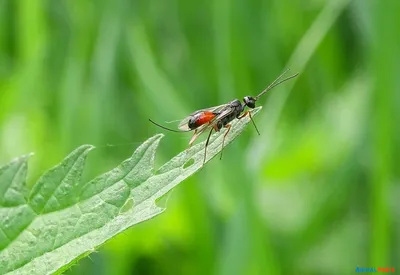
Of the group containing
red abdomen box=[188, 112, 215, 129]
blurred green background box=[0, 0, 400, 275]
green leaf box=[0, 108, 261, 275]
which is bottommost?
green leaf box=[0, 108, 261, 275]

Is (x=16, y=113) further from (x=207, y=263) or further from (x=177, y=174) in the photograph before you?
(x=177, y=174)

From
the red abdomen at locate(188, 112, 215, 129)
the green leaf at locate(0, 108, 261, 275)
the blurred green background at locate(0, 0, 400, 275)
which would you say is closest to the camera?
the green leaf at locate(0, 108, 261, 275)

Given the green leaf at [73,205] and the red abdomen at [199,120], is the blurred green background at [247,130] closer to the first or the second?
the red abdomen at [199,120]

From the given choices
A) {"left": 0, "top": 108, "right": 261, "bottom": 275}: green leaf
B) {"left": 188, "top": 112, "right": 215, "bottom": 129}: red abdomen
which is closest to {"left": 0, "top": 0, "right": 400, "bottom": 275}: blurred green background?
{"left": 188, "top": 112, "right": 215, "bottom": 129}: red abdomen

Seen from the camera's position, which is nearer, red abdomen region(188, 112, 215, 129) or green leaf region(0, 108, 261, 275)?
green leaf region(0, 108, 261, 275)

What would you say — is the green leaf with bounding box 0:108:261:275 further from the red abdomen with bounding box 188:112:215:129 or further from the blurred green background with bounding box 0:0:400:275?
the blurred green background with bounding box 0:0:400:275

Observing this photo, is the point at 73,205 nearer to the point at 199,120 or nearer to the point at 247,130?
the point at 199,120

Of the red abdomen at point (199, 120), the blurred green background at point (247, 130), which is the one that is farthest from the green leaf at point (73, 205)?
the blurred green background at point (247, 130)
